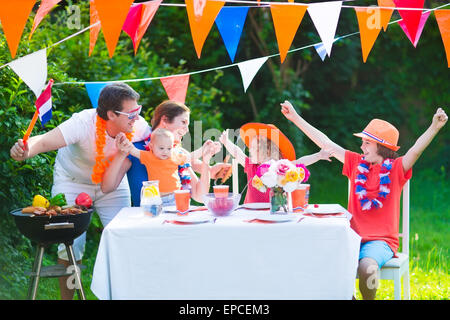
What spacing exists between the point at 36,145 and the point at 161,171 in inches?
28.0

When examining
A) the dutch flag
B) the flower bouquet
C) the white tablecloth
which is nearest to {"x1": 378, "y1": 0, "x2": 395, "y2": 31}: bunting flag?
the flower bouquet

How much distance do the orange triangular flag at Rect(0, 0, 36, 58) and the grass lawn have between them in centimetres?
182

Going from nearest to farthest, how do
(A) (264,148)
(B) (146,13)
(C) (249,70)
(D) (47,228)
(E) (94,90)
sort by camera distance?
1. (D) (47,228)
2. (A) (264,148)
3. (B) (146,13)
4. (E) (94,90)
5. (C) (249,70)

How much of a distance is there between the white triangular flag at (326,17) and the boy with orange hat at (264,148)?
0.60 metres

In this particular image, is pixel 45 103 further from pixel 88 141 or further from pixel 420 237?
pixel 420 237

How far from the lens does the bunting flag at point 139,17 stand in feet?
12.7

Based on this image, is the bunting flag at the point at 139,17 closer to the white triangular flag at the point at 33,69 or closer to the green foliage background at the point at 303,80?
the white triangular flag at the point at 33,69

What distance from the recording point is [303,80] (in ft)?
31.9

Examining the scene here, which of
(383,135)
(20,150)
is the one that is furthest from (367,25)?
(20,150)

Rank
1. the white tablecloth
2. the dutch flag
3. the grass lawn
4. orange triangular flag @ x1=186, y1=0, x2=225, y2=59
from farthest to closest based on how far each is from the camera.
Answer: the grass lawn → orange triangular flag @ x1=186, y1=0, x2=225, y2=59 → the dutch flag → the white tablecloth

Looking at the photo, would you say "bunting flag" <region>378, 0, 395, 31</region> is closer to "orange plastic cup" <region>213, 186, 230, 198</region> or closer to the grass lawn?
"orange plastic cup" <region>213, 186, 230, 198</region>

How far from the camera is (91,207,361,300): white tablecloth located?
9.58 feet
